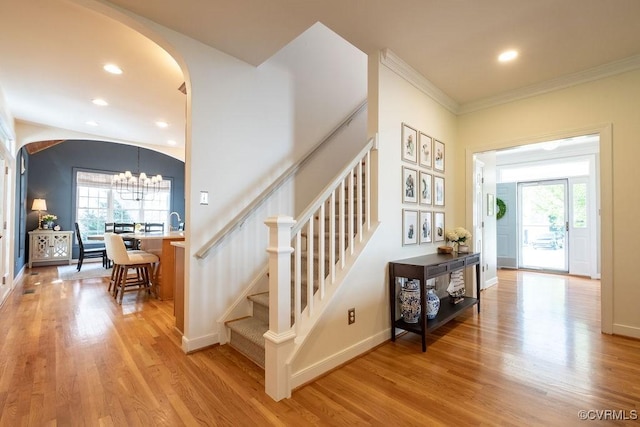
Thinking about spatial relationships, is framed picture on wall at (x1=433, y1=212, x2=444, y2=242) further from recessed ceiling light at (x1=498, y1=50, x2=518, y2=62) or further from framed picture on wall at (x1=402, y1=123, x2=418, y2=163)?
recessed ceiling light at (x1=498, y1=50, x2=518, y2=62)

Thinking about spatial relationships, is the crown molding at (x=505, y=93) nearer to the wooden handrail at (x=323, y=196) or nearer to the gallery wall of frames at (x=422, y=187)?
the gallery wall of frames at (x=422, y=187)

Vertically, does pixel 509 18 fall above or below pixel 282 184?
above

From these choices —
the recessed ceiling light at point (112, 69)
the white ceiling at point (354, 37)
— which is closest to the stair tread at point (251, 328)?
the white ceiling at point (354, 37)

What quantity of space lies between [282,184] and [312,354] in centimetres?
172

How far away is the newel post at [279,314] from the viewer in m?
1.80

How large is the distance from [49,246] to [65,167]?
195cm

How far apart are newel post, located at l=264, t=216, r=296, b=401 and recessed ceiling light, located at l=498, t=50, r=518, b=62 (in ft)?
8.48

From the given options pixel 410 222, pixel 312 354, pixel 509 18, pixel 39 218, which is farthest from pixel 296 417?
pixel 39 218

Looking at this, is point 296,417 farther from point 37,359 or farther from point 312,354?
point 37,359

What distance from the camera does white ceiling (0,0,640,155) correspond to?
210 centimetres

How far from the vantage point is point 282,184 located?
309cm

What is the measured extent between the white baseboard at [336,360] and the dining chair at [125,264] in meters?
3.14

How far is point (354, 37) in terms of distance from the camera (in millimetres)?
2453

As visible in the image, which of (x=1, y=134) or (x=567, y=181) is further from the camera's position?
(x=567, y=181)
